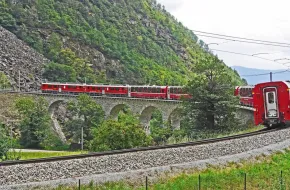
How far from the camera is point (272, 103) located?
21891 mm

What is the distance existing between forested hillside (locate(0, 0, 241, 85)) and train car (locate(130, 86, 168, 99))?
32423 mm

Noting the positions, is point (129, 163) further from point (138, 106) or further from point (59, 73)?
point (59, 73)

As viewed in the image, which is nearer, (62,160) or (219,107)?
(62,160)

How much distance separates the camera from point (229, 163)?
48.8 feet

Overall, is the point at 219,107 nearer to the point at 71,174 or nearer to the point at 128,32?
the point at 71,174

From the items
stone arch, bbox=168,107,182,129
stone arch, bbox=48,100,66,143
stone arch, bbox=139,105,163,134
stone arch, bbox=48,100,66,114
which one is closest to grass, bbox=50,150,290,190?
stone arch, bbox=168,107,182,129

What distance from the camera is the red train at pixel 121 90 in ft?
161

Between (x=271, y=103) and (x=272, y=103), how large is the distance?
50 mm

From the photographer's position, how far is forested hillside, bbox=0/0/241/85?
93.4 m

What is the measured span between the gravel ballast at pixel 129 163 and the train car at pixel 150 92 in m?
32.6

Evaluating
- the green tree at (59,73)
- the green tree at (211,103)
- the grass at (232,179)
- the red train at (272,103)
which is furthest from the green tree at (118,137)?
the green tree at (59,73)

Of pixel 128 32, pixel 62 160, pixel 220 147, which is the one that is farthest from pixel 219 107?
pixel 128 32

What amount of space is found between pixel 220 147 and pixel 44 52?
82.6 m

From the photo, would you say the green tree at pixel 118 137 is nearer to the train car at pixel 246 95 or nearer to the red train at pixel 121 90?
the train car at pixel 246 95
